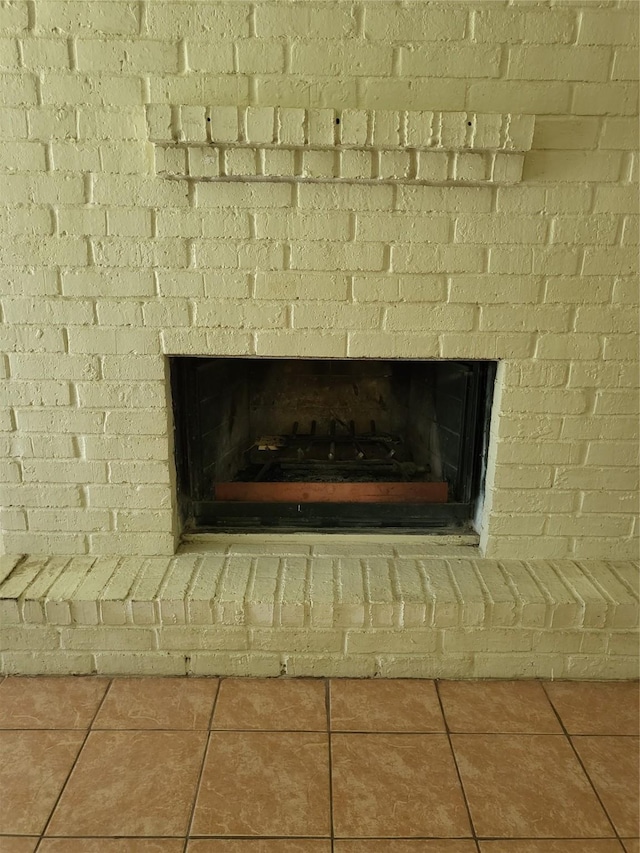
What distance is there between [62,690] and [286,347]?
3.82 feet

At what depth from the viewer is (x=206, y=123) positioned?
4.78ft

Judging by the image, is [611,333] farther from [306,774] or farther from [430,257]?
[306,774]

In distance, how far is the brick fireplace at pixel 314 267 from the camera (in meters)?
1.48

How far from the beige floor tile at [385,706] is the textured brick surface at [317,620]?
37 millimetres

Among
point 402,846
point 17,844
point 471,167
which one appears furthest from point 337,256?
point 17,844

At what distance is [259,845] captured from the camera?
128 cm

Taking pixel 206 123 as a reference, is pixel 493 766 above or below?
below

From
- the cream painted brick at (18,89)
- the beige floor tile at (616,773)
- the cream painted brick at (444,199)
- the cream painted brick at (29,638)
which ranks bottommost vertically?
the beige floor tile at (616,773)

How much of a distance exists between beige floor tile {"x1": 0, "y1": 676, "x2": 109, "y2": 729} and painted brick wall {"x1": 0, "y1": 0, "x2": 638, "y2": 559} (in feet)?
1.25

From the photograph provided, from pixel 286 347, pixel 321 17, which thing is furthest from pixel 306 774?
pixel 321 17

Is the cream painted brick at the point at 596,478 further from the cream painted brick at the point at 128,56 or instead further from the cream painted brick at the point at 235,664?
the cream painted brick at the point at 128,56

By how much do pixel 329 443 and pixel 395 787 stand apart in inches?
49.0

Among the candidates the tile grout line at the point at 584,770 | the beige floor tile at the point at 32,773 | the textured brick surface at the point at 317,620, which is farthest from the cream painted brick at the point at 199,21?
the tile grout line at the point at 584,770

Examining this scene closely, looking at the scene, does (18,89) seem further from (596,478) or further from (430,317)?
(596,478)
